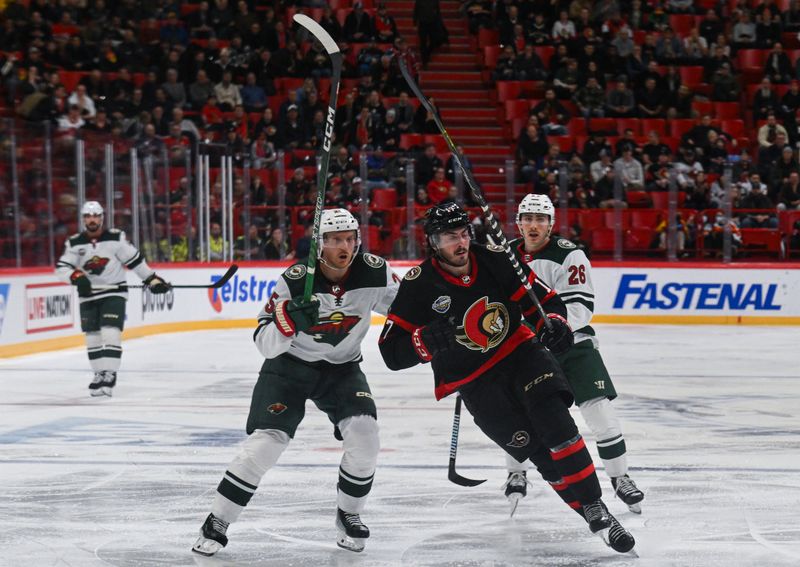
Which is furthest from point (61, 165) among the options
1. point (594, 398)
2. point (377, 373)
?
point (594, 398)

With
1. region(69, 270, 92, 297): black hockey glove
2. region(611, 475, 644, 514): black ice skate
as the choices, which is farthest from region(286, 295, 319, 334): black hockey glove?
region(69, 270, 92, 297): black hockey glove

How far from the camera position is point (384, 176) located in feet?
47.8

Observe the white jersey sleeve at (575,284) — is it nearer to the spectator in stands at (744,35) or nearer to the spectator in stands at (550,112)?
the spectator in stands at (550,112)

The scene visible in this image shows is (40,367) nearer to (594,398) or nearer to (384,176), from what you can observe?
(384,176)

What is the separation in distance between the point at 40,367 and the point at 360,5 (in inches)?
362

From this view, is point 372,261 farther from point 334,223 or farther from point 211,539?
point 211,539

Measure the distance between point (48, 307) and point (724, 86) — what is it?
1058 cm

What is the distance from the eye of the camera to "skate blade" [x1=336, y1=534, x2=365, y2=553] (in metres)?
4.41

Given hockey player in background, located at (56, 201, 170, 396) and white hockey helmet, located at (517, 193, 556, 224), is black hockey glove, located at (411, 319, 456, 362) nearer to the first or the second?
white hockey helmet, located at (517, 193, 556, 224)

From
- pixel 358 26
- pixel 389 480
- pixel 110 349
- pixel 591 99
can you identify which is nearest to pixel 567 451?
pixel 389 480

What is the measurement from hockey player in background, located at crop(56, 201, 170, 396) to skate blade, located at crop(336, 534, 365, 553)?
4.99 metres

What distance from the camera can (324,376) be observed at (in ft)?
14.9

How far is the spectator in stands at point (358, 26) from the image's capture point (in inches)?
711

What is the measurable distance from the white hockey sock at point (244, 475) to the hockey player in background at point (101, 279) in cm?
493
